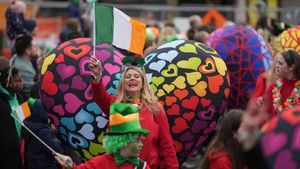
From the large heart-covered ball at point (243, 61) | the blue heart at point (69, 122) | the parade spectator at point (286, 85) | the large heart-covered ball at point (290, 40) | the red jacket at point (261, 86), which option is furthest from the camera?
the large heart-covered ball at point (243, 61)

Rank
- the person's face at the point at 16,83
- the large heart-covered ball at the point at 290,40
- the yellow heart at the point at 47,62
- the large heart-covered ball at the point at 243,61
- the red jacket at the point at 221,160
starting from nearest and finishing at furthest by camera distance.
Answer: the red jacket at the point at 221,160
the yellow heart at the point at 47,62
the person's face at the point at 16,83
the large heart-covered ball at the point at 290,40
the large heart-covered ball at the point at 243,61

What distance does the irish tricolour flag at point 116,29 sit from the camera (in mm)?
7191

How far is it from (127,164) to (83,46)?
2.32 m

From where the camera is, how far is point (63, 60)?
746 cm

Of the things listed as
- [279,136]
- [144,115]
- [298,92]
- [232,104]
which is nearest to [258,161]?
[279,136]

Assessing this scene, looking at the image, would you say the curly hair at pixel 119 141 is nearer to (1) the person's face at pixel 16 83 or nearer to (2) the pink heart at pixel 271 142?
(2) the pink heart at pixel 271 142

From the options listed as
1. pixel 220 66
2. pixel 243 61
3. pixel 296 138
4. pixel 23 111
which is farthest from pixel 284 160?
pixel 243 61

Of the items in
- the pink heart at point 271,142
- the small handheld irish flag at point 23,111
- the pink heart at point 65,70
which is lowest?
the small handheld irish flag at point 23,111

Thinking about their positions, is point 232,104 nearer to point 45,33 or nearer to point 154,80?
point 154,80

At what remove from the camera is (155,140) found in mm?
6520

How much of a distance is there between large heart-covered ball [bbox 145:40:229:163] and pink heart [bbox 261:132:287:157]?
4003 millimetres

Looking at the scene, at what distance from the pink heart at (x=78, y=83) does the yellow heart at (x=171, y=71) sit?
0.75 metres

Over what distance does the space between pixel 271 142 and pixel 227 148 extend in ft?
6.86

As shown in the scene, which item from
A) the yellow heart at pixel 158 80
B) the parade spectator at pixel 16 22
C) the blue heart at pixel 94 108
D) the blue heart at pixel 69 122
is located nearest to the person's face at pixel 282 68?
the yellow heart at pixel 158 80
